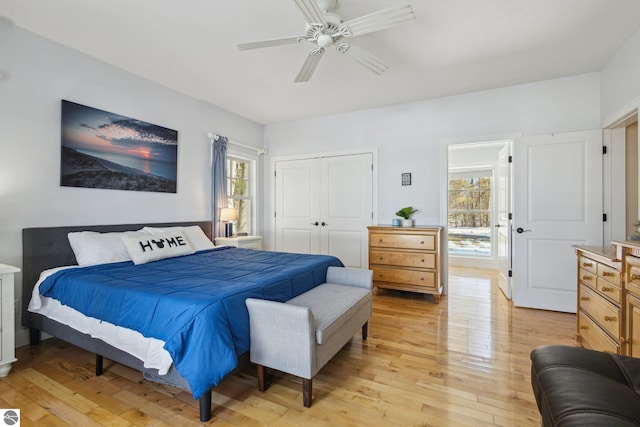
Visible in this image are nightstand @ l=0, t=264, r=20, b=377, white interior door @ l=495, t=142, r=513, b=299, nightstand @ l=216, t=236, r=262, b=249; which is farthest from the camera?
nightstand @ l=216, t=236, r=262, b=249

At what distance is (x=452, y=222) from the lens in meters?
6.25

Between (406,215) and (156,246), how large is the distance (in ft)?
9.93

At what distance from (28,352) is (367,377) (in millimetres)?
2714

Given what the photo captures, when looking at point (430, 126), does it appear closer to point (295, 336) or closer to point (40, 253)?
point (295, 336)

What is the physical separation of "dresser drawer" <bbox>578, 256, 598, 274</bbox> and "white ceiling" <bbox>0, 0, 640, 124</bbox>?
1.91 metres

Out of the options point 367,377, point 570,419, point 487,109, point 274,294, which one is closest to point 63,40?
point 274,294

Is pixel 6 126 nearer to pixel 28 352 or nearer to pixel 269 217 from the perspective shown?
pixel 28 352

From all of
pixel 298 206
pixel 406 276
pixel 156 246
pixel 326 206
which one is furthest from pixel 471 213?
pixel 156 246

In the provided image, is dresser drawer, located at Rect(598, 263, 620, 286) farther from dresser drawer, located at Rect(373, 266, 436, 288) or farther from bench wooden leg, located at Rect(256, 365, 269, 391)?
bench wooden leg, located at Rect(256, 365, 269, 391)

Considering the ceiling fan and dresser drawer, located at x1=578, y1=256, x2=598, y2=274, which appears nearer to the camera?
the ceiling fan

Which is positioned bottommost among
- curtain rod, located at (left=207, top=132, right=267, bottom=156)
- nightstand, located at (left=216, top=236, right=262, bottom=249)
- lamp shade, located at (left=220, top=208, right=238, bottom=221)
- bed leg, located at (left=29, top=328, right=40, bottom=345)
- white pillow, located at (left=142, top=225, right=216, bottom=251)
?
bed leg, located at (left=29, top=328, right=40, bottom=345)

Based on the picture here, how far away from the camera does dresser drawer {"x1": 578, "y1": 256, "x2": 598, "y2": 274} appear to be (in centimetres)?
214

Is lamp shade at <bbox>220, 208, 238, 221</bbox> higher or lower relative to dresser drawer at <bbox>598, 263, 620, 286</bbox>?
higher

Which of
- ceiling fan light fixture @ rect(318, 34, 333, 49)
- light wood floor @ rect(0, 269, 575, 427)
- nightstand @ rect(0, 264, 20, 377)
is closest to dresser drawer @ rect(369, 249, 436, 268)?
light wood floor @ rect(0, 269, 575, 427)
